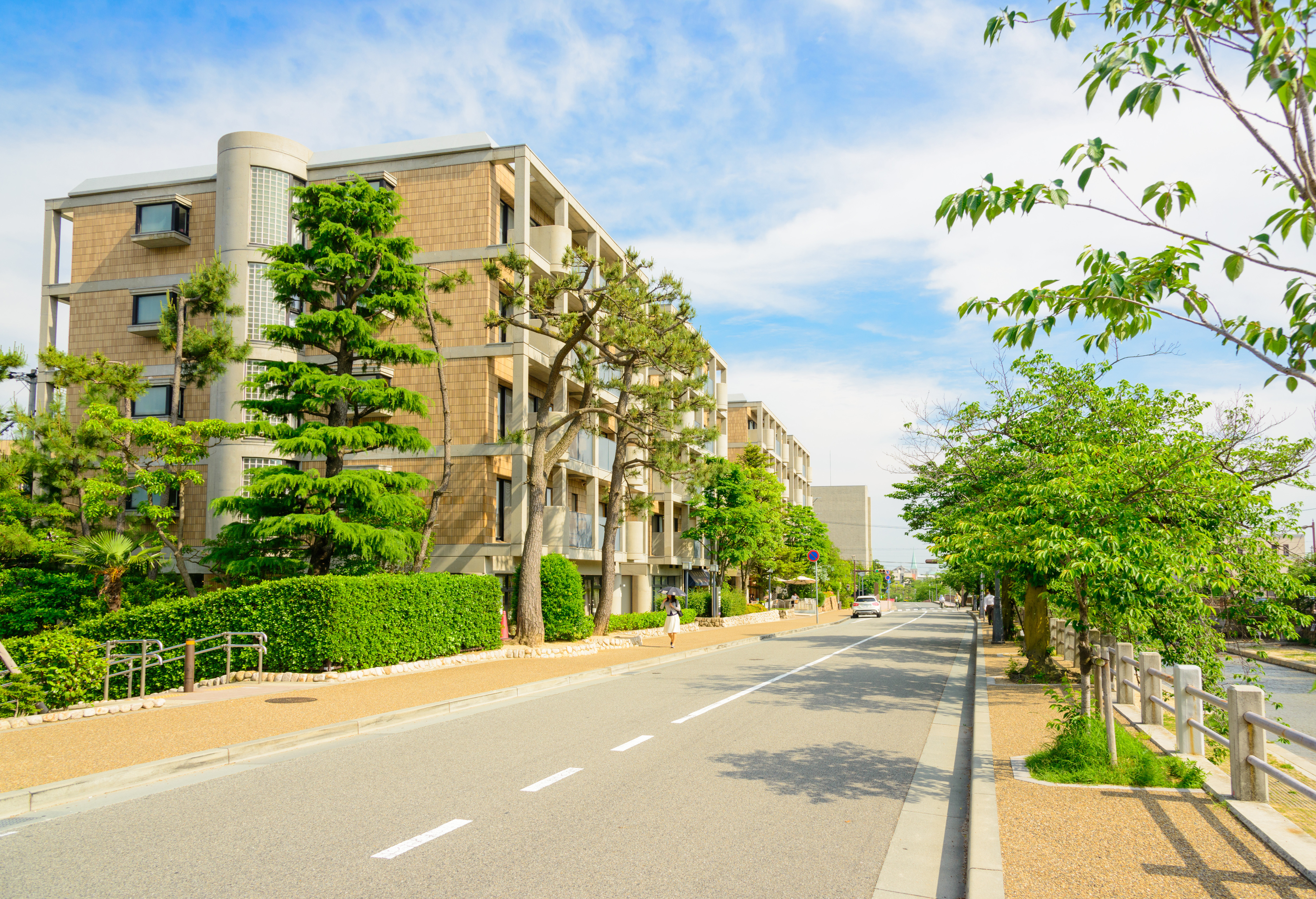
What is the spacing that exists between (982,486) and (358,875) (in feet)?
53.2

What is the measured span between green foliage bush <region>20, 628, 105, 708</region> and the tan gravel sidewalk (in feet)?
44.5

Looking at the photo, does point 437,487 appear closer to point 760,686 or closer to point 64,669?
point 64,669

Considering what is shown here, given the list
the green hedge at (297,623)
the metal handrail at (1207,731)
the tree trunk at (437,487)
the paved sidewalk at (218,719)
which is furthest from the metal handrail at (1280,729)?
the tree trunk at (437,487)

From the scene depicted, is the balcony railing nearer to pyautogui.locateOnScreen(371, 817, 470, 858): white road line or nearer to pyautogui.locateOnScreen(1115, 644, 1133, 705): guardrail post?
pyautogui.locateOnScreen(1115, 644, 1133, 705): guardrail post

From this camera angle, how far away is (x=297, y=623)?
16.3 m

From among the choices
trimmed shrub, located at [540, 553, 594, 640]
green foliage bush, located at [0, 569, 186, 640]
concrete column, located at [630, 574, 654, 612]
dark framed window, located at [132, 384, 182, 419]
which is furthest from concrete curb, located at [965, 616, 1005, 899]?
concrete column, located at [630, 574, 654, 612]

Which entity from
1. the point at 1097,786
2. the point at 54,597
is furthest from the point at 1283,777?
the point at 54,597

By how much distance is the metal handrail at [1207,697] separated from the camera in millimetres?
7594

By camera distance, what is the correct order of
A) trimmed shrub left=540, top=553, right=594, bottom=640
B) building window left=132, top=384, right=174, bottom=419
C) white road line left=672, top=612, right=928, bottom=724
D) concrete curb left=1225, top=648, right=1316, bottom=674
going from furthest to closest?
building window left=132, top=384, right=174, bottom=419 < concrete curb left=1225, top=648, right=1316, bottom=674 < trimmed shrub left=540, top=553, right=594, bottom=640 < white road line left=672, top=612, right=928, bottom=724

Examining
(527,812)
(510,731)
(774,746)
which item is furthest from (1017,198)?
(510,731)

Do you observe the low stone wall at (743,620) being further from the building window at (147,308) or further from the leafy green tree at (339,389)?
the building window at (147,308)

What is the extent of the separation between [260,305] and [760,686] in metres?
19.6

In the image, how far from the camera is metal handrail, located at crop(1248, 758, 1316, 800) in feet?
17.8

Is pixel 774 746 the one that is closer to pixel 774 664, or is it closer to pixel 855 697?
pixel 855 697
